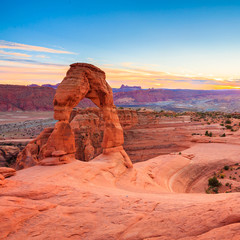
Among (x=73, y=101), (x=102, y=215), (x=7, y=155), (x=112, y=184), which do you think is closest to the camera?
(x=102, y=215)

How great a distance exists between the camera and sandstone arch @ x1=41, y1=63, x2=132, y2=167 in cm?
1262

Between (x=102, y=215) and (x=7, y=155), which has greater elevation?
(x=102, y=215)

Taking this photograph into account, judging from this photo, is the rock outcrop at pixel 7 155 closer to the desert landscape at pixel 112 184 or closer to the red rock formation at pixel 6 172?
the desert landscape at pixel 112 184

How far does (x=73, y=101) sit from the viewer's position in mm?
12977

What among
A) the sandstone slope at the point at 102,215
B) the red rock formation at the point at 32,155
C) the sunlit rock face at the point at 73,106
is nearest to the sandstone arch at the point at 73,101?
the sunlit rock face at the point at 73,106

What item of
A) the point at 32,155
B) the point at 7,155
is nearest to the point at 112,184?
the point at 32,155

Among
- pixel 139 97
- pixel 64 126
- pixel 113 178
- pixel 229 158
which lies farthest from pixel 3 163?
pixel 139 97

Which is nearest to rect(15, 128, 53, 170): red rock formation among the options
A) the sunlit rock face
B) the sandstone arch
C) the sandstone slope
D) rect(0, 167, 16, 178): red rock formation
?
the sunlit rock face

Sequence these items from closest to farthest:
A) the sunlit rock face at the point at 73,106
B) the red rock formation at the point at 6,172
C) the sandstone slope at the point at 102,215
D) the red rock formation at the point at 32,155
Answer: the sandstone slope at the point at 102,215
the red rock formation at the point at 6,172
the sunlit rock face at the point at 73,106
the red rock formation at the point at 32,155

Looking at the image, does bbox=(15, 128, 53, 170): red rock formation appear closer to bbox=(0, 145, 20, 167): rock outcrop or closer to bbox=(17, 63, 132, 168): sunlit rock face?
bbox=(17, 63, 132, 168): sunlit rock face

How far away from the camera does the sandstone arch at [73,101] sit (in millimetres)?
12617

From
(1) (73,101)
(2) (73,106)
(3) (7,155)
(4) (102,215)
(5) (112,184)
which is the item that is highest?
(1) (73,101)

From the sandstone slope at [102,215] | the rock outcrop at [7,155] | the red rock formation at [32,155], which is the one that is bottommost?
the rock outcrop at [7,155]

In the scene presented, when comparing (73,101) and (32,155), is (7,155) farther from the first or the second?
(73,101)
